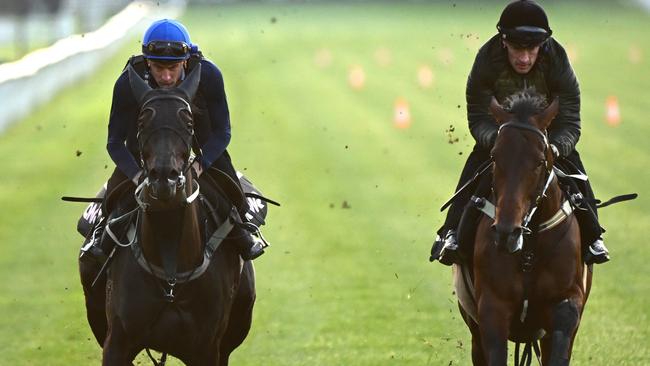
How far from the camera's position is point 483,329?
11.8 meters

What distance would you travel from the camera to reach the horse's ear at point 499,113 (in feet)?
37.3

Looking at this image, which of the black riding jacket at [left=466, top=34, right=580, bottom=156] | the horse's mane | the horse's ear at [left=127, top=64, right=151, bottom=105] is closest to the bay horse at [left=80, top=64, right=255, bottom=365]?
the horse's ear at [left=127, top=64, right=151, bottom=105]

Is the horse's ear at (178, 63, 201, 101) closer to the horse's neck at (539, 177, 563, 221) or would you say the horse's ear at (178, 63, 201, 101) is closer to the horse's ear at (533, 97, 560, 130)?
the horse's ear at (533, 97, 560, 130)

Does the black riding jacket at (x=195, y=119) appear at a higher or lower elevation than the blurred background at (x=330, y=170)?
higher

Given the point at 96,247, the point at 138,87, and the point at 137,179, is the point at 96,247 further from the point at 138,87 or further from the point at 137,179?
the point at 138,87

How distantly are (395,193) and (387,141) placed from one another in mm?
8014

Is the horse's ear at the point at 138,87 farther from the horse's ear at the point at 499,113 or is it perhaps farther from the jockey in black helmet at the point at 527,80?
the jockey in black helmet at the point at 527,80

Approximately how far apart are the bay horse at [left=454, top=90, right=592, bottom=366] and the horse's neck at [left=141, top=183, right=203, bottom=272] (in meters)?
1.86

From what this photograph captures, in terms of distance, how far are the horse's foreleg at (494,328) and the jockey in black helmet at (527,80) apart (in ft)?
2.13

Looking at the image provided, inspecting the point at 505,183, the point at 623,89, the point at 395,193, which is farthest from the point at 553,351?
the point at 623,89

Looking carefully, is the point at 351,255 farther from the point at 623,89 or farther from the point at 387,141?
the point at 623,89

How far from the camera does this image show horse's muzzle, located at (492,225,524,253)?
35.9 ft

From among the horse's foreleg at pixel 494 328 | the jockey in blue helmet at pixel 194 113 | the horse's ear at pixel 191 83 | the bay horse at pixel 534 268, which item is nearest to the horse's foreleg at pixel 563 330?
the bay horse at pixel 534 268

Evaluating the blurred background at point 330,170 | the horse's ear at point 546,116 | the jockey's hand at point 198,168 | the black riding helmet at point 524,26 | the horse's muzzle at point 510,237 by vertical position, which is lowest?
the blurred background at point 330,170
